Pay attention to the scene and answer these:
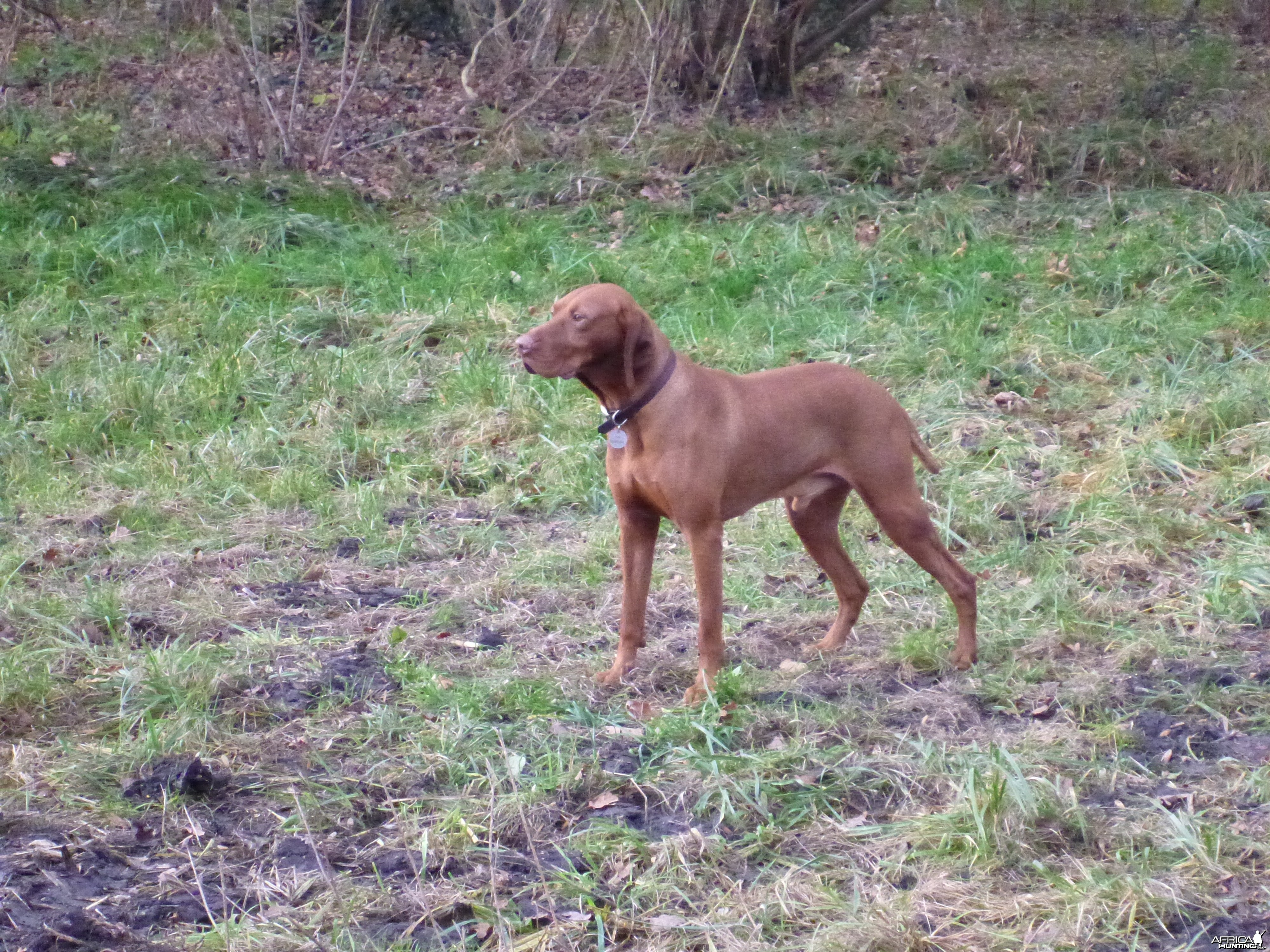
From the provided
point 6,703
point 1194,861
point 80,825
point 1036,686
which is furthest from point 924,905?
point 6,703

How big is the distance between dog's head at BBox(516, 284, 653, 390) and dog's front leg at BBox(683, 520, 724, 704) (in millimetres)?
520

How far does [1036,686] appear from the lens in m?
4.18

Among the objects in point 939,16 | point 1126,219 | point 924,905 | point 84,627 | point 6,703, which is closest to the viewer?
point 924,905

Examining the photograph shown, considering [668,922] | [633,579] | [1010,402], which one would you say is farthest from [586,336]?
[1010,402]

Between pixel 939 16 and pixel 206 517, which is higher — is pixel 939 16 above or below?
above

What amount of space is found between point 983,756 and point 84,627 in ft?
10.2

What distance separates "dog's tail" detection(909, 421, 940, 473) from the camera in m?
4.36

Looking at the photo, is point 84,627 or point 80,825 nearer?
point 80,825

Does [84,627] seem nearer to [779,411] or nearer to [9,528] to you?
[9,528]

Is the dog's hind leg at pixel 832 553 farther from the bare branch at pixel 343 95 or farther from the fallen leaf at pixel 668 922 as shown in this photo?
the bare branch at pixel 343 95

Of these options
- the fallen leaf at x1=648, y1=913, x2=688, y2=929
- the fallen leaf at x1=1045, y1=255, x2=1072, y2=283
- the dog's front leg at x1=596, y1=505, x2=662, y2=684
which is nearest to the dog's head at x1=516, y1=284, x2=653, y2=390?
the dog's front leg at x1=596, y1=505, x2=662, y2=684

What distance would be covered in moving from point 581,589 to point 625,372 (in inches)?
59.9
